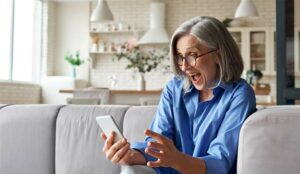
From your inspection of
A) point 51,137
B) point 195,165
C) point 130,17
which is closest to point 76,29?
point 130,17

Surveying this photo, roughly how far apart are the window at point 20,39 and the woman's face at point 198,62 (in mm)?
7181

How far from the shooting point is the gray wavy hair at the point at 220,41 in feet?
5.50

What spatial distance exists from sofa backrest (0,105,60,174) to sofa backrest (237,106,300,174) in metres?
0.95

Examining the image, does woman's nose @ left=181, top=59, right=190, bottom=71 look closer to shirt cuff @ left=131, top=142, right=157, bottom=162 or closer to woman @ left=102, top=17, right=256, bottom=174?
woman @ left=102, top=17, right=256, bottom=174

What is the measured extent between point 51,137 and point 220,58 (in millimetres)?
874

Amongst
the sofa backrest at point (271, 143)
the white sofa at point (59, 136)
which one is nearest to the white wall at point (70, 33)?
the white sofa at point (59, 136)

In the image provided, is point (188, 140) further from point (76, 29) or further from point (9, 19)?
point (76, 29)

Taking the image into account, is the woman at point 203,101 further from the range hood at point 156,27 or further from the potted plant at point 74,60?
the potted plant at point 74,60

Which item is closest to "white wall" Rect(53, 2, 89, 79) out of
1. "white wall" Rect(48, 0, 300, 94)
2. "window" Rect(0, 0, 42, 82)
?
"white wall" Rect(48, 0, 300, 94)

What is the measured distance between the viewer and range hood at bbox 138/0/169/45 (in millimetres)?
9117

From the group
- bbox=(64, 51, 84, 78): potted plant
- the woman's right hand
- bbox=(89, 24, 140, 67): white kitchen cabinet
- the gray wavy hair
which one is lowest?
the woman's right hand

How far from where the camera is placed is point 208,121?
168cm

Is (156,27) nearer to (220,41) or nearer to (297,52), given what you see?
(297,52)

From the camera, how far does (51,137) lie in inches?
86.7
